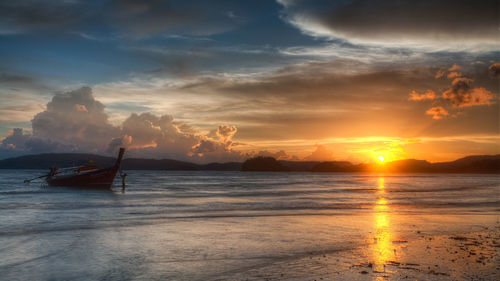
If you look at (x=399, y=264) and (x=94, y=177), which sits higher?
(x=399, y=264)

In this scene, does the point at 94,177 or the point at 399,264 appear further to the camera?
the point at 94,177

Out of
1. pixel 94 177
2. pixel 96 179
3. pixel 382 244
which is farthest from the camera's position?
pixel 96 179

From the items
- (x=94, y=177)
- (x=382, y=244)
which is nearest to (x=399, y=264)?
(x=382, y=244)

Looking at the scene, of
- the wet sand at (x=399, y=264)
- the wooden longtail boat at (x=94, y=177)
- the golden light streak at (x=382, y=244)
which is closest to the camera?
the wet sand at (x=399, y=264)

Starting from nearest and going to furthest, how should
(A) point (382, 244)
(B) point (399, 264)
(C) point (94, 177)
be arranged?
1. (B) point (399, 264)
2. (A) point (382, 244)
3. (C) point (94, 177)

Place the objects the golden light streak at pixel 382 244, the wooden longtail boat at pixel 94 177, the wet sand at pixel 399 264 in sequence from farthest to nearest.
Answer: the wooden longtail boat at pixel 94 177
the golden light streak at pixel 382 244
the wet sand at pixel 399 264

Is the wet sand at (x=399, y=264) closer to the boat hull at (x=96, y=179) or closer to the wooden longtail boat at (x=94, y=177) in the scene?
the wooden longtail boat at (x=94, y=177)

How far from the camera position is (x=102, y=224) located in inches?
760

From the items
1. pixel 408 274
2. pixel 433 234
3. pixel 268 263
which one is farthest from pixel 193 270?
pixel 433 234

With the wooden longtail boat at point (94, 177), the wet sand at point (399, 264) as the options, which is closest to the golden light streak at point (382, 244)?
the wet sand at point (399, 264)

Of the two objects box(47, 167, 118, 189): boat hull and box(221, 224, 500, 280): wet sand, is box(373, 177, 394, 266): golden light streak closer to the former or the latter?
box(221, 224, 500, 280): wet sand

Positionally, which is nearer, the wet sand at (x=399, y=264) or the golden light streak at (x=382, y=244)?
the wet sand at (x=399, y=264)

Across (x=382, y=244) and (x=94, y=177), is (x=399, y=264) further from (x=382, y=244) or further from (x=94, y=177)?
(x=94, y=177)

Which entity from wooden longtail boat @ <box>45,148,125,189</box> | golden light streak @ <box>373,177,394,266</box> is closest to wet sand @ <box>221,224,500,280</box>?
golden light streak @ <box>373,177,394,266</box>
